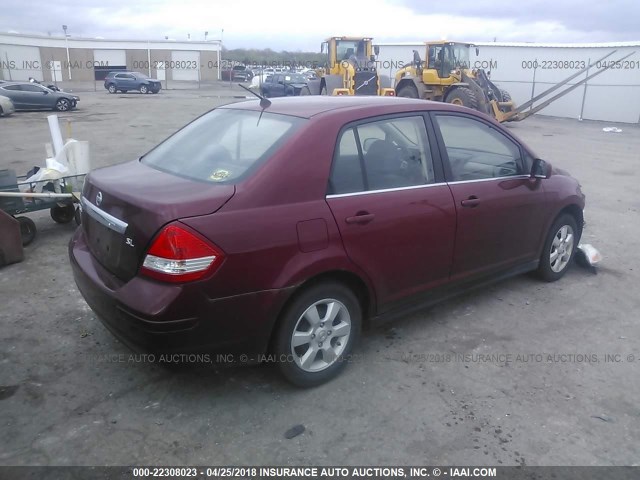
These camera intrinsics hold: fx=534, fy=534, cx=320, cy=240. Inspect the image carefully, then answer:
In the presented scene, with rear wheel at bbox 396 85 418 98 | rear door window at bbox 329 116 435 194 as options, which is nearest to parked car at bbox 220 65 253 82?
rear wheel at bbox 396 85 418 98

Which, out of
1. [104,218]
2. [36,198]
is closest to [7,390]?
[104,218]

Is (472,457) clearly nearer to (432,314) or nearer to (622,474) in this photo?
(622,474)

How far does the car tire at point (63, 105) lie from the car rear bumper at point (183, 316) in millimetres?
23473

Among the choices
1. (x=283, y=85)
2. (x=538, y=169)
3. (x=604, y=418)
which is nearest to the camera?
(x=604, y=418)

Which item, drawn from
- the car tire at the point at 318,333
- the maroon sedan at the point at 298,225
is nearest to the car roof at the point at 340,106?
Result: the maroon sedan at the point at 298,225

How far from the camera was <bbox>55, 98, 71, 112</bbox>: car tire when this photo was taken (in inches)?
921

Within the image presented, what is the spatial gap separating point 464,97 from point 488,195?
50.8ft

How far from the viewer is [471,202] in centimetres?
390

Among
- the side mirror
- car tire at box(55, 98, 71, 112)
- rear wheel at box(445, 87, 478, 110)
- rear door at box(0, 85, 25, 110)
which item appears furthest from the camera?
car tire at box(55, 98, 71, 112)

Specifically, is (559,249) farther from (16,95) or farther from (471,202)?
(16,95)

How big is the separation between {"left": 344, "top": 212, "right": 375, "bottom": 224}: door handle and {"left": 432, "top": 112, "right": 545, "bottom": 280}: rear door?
0.84m

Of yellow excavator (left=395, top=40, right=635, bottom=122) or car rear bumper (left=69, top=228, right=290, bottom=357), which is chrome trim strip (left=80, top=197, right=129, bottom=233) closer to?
car rear bumper (left=69, top=228, right=290, bottom=357)

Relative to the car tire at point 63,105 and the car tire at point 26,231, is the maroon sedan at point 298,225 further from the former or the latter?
the car tire at point 63,105

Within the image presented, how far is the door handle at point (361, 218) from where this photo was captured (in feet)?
10.5
